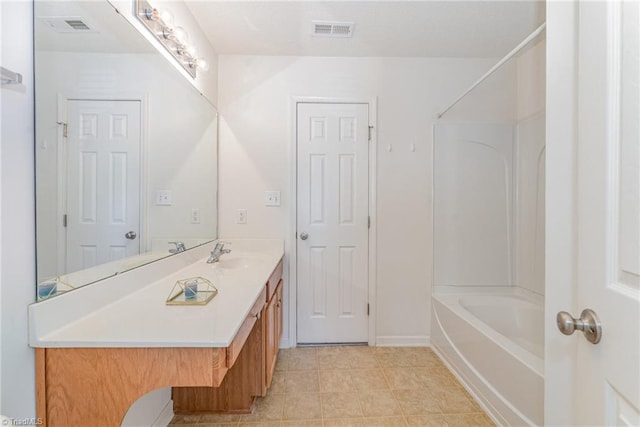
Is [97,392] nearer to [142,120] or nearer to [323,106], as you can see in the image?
[142,120]

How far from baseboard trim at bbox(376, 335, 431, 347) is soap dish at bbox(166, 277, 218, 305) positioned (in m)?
1.68

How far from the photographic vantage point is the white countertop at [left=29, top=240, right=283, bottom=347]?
2.81 ft

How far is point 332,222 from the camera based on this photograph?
2420mm

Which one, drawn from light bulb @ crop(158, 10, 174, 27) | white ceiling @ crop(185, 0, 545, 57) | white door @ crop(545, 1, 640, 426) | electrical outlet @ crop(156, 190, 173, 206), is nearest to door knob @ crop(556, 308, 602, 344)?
white door @ crop(545, 1, 640, 426)

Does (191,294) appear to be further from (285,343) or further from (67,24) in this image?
(285,343)

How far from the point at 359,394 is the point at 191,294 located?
50.5 inches

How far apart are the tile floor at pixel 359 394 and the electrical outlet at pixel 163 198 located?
122 cm

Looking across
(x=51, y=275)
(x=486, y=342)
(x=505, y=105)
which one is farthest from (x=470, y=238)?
(x=51, y=275)

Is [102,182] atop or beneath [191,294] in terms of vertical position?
atop

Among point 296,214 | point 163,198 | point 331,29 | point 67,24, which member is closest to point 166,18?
point 67,24

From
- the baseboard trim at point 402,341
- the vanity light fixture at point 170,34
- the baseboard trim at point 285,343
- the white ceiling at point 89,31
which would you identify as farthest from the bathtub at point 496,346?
the vanity light fixture at point 170,34

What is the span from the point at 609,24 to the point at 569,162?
0.98 feet

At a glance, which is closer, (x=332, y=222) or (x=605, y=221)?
(x=605, y=221)

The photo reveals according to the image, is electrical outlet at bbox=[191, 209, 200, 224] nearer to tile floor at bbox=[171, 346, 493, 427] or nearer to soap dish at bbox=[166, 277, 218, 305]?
soap dish at bbox=[166, 277, 218, 305]
